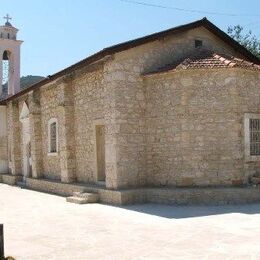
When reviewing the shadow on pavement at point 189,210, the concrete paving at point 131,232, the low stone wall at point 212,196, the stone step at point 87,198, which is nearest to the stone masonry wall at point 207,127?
the low stone wall at point 212,196

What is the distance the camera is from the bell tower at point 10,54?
2269 cm

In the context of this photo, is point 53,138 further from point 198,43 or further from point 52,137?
point 198,43

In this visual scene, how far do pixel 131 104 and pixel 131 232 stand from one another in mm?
5216

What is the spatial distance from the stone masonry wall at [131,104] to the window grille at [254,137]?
128 inches

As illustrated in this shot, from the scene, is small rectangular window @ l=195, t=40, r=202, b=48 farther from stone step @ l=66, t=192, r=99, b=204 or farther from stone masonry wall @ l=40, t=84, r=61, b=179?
stone step @ l=66, t=192, r=99, b=204

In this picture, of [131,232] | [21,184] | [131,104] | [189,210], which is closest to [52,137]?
[21,184]

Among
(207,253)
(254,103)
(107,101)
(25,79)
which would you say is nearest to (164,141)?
(107,101)

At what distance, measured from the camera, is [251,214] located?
957 cm

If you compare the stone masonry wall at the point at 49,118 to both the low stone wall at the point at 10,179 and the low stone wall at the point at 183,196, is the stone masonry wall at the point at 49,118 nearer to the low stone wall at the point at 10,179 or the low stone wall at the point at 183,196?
the low stone wall at the point at 10,179

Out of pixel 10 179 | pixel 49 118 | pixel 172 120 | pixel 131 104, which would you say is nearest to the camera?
pixel 172 120

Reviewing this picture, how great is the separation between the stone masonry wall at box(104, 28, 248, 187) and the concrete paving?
1319 millimetres

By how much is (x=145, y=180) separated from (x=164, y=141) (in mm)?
1395

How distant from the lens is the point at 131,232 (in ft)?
26.2

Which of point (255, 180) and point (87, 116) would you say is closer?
point (255, 180)
